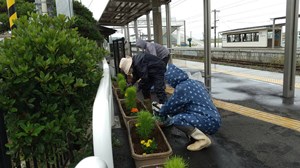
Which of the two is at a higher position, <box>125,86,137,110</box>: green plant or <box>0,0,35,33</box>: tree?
<box>0,0,35,33</box>: tree

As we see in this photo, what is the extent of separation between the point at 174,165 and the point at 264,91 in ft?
17.5

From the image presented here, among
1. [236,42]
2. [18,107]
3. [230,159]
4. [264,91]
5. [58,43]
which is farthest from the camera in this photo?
[236,42]

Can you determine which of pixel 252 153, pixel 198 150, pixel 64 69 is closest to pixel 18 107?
pixel 64 69

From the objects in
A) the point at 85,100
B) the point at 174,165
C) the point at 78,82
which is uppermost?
the point at 78,82

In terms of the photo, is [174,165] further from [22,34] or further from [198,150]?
[198,150]

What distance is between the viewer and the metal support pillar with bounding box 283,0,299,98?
4947 millimetres

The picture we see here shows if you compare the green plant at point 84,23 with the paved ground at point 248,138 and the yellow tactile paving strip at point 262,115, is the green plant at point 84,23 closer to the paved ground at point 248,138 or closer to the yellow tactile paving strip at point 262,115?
the paved ground at point 248,138

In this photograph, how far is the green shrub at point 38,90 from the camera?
4.81 feet

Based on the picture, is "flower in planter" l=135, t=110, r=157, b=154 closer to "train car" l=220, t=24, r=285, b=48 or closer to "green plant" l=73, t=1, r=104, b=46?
"green plant" l=73, t=1, r=104, b=46

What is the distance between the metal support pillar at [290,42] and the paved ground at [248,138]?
382mm

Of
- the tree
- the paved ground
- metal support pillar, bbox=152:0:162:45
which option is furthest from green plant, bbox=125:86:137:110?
metal support pillar, bbox=152:0:162:45

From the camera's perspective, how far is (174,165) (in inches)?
61.6

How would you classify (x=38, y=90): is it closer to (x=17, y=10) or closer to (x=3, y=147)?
(x=3, y=147)

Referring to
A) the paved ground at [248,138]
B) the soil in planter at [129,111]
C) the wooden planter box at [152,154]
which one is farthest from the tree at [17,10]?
the wooden planter box at [152,154]
